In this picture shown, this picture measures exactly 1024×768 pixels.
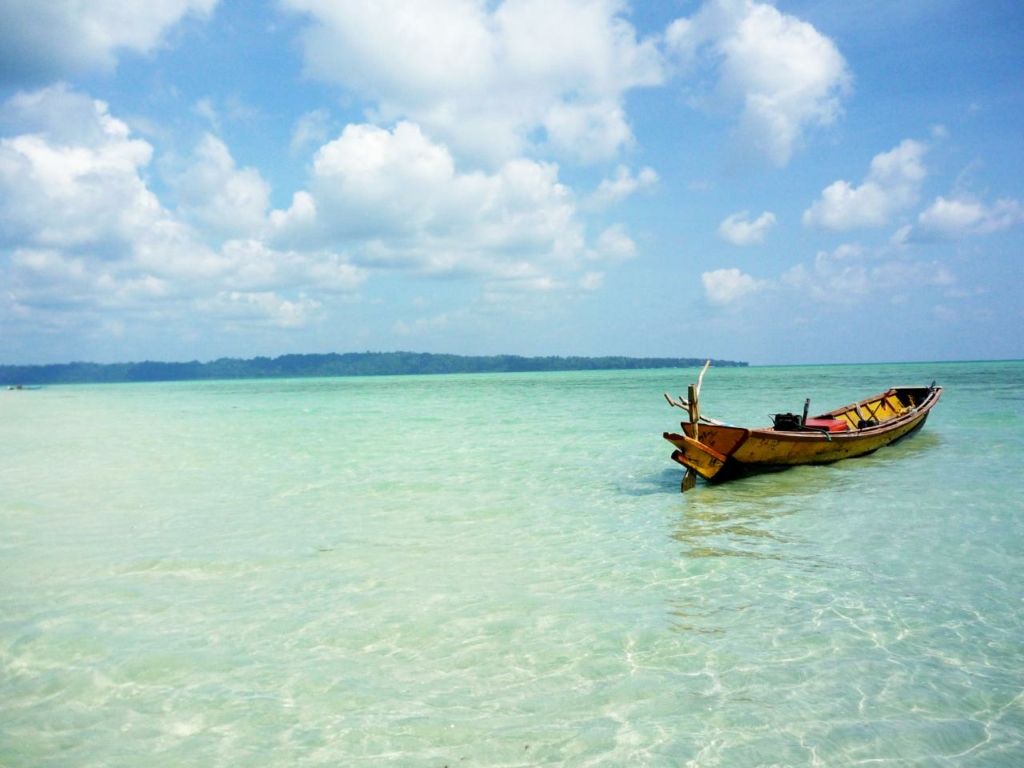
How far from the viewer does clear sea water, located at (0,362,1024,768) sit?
505cm

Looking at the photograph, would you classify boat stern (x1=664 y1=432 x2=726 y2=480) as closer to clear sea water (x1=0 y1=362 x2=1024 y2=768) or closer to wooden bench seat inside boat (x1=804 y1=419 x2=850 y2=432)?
clear sea water (x1=0 y1=362 x2=1024 y2=768)

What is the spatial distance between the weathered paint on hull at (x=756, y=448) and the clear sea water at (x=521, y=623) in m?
0.60

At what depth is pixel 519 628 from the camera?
23.2 feet

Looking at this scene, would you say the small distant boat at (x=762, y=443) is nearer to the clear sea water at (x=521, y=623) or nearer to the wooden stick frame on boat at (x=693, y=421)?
the wooden stick frame on boat at (x=693, y=421)

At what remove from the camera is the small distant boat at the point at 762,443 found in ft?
46.0

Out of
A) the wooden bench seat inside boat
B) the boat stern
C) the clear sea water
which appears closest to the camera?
the clear sea water

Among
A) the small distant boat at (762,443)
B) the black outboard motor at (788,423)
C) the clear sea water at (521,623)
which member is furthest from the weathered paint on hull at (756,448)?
the clear sea water at (521,623)

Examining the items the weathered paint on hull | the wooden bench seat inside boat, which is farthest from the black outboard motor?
the wooden bench seat inside boat

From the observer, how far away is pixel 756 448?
14.4 meters

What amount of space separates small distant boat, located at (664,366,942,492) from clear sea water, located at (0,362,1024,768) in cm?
63

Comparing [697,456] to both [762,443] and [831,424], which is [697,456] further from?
[831,424]

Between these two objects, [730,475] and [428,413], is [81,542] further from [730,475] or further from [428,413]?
[428,413]

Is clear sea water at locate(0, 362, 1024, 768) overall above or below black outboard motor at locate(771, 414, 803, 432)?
below

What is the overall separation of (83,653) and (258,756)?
3.01m
